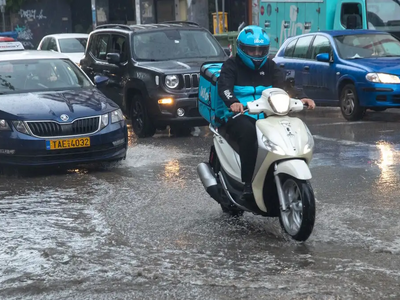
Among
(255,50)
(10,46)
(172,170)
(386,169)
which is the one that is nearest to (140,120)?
(10,46)

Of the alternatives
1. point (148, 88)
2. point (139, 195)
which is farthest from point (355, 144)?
point (139, 195)

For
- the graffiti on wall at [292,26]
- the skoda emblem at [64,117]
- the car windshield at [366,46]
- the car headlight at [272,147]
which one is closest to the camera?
the car headlight at [272,147]

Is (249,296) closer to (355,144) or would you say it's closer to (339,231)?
(339,231)

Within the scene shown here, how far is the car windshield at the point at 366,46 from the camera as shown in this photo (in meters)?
16.1

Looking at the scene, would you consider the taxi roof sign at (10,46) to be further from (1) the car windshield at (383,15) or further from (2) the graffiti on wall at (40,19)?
(2) the graffiti on wall at (40,19)

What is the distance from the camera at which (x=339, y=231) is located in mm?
6984

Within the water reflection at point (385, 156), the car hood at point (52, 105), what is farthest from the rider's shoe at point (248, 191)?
the car hood at point (52, 105)

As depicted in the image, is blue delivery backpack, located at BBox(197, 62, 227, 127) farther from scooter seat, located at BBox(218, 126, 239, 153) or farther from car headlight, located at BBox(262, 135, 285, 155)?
car headlight, located at BBox(262, 135, 285, 155)

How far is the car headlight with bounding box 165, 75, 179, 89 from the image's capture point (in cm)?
1355

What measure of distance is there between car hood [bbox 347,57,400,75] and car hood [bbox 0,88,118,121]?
5.82 meters

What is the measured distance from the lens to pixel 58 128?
1023 cm

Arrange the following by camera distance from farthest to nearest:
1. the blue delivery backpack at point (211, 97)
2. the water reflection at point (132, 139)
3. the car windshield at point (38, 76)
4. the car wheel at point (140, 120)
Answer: the car wheel at point (140, 120)
the water reflection at point (132, 139)
the car windshield at point (38, 76)
the blue delivery backpack at point (211, 97)

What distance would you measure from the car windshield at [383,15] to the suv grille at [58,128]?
13.2 m

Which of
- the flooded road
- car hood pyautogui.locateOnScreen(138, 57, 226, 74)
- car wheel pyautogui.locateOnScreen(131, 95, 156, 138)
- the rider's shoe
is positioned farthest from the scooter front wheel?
car wheel pyautogui.locateOnScreen(131, 95, 156, 138)
